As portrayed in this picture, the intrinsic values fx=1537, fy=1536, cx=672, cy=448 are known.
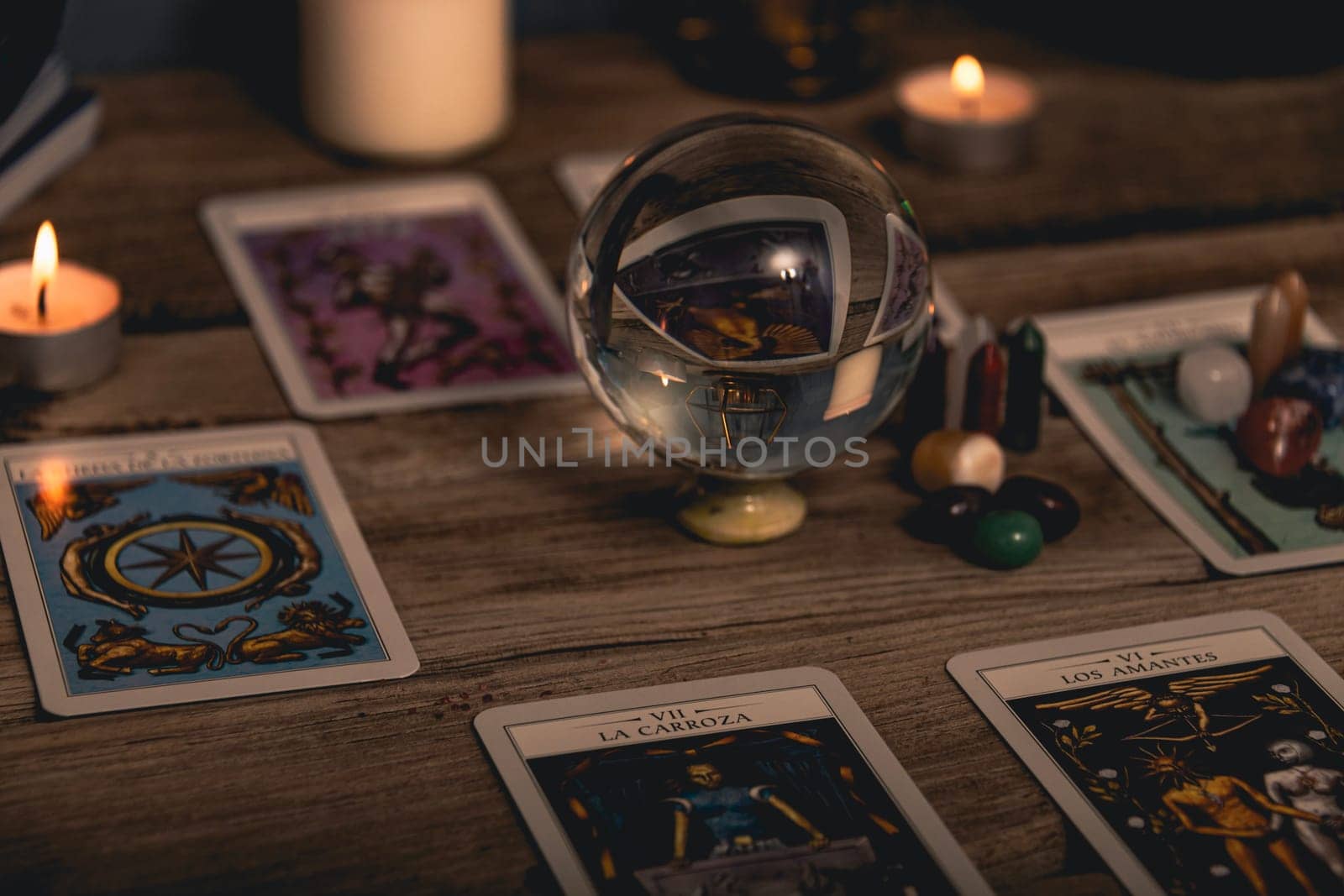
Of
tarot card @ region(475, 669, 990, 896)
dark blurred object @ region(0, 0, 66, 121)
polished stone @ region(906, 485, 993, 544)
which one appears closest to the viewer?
tarot card @ region(475, 669, 990, 896)

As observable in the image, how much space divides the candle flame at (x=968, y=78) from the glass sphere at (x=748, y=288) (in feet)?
1.93

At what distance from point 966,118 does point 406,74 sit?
50 centimetres

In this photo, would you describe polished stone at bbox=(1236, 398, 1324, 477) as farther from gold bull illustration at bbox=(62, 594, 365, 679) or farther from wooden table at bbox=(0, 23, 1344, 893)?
gold bull illustration at bbox=(62, 594, 365, 679)

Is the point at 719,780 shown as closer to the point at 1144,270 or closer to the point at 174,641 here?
the point at 174,641

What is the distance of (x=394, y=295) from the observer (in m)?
1.17

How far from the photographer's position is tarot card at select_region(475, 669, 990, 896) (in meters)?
0.70

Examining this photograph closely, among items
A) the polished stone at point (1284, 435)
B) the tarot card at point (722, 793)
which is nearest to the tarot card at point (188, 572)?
the tarot card at point (722, 793)

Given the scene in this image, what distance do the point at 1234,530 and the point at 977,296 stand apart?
1.07 feet

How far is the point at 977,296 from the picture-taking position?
1.21 m

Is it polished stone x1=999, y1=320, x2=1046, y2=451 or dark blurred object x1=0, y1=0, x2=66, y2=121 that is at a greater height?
dark blurred object x1=0, y1=0, x2=66, y2=121

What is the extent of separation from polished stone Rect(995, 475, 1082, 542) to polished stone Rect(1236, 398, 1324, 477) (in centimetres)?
15

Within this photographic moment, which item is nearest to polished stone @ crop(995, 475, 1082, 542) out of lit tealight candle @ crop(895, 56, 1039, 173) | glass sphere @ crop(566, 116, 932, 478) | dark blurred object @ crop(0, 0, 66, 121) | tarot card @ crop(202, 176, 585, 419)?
glass sphere @ crop(566, 116, 932, 478)

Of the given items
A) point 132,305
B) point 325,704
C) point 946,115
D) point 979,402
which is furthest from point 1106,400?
point 132,305

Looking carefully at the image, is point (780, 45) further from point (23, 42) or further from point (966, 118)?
point (23, 42)
